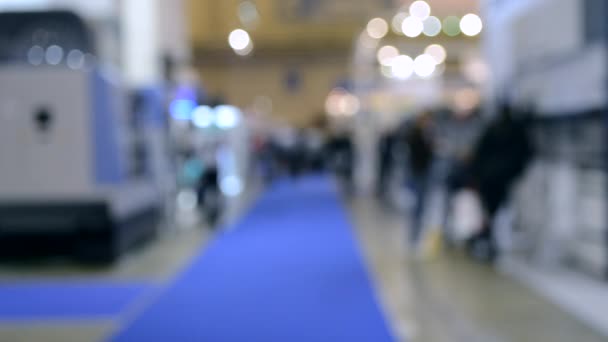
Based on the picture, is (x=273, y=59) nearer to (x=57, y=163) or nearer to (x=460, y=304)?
(x=57, y=163)

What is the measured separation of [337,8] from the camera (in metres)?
14.7

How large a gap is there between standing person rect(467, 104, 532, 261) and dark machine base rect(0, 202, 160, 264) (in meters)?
3.24

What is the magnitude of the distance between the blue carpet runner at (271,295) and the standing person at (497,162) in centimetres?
114

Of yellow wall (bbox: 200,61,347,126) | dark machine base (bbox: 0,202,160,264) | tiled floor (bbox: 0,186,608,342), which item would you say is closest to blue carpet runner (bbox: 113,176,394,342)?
tiled floor (bbox: 0,186,608,342)

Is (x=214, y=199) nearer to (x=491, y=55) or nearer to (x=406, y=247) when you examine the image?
(x=406, y=247)

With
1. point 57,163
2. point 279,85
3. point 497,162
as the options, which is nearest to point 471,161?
point 497,162

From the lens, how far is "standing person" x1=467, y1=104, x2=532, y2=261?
6277mm

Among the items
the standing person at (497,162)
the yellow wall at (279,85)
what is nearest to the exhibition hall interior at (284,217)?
the standing person at (497,162)

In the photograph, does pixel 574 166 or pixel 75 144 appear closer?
pixel 574 166

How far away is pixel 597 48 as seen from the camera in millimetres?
5527

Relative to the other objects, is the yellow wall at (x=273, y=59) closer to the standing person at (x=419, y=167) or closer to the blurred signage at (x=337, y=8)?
the blurred signage at (x=337, y=8)

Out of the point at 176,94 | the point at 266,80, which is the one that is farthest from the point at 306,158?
the point at 176,94

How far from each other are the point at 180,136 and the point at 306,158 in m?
12.4

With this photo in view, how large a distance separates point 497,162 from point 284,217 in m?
4.98
